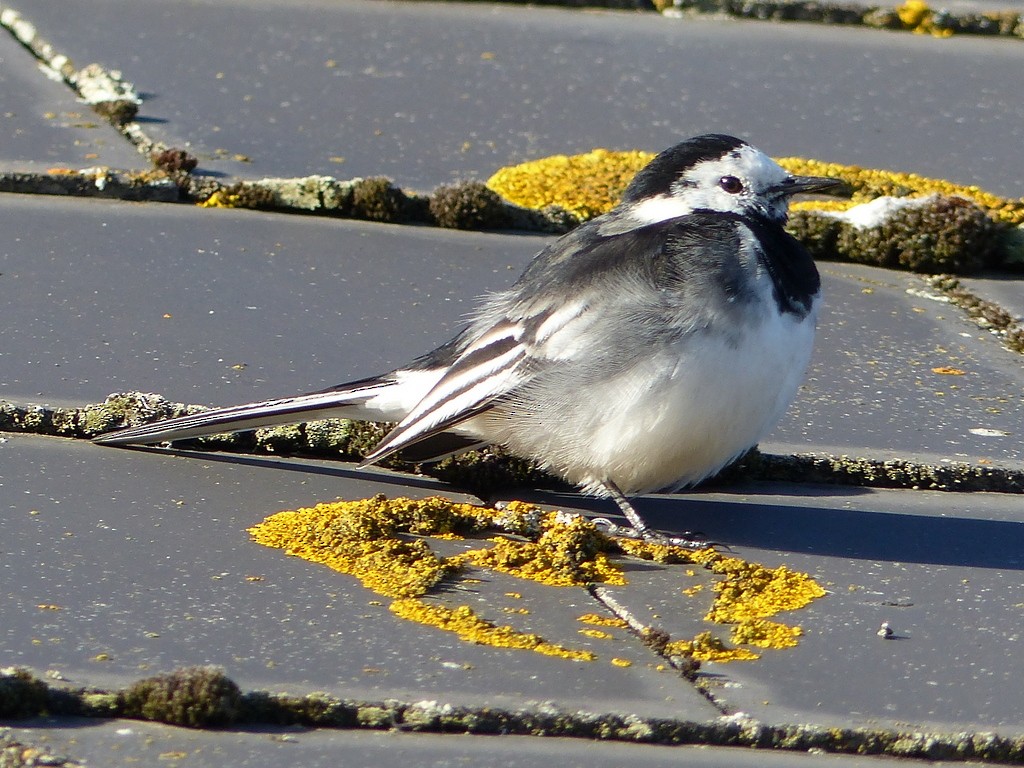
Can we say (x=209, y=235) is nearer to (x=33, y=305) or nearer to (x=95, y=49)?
(x=33, y=305)

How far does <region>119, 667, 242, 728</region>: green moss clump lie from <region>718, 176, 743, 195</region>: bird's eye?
212cm

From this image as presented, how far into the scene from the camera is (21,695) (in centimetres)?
195

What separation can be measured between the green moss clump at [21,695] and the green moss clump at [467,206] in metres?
2.33

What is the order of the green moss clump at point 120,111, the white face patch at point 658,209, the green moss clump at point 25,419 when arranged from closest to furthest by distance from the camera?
1. the green moss clump at point 25,419
2. the white face patch at point 658,209
3. the green moss clump at point 120,111

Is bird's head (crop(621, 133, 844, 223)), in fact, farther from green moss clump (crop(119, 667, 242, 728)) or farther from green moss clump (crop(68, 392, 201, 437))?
green moss clump (crop(119, 667, 242, 728))

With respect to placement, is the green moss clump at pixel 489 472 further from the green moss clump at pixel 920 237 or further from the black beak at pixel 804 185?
the green moss clump at pixel 920 237

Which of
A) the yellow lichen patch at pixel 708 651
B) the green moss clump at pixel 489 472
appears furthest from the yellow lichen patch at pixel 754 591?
the green moss clump at pixel 489 472

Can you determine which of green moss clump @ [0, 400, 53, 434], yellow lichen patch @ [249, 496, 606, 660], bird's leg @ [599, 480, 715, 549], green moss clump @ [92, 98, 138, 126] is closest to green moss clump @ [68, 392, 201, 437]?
green moss clump @ [0, 400, 53, 434]

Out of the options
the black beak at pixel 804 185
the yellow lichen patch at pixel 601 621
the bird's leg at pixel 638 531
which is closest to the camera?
the yellow lichen patch at pixel 601 621

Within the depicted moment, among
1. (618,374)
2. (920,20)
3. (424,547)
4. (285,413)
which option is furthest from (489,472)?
(920,20)

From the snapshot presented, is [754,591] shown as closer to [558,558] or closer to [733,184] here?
[558,558]

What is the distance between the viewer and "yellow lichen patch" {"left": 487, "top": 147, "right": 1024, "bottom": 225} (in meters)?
4.29

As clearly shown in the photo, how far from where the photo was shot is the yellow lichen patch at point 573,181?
4.29m

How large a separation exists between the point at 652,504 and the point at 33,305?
1.42 metres
